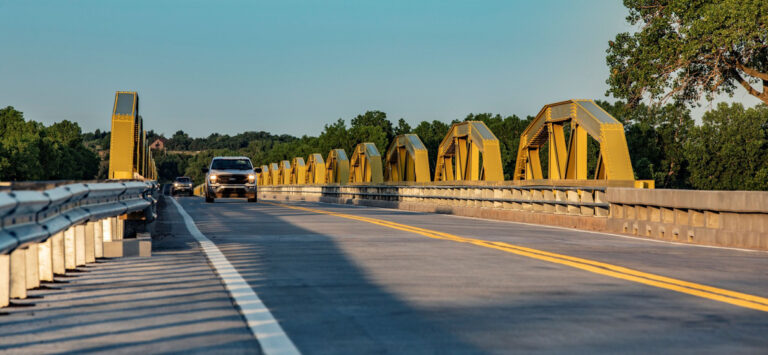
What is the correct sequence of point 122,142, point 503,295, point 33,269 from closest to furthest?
point 503,295, point 33,269, point 122,142

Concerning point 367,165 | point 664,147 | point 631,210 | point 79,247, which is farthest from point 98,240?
point 664,147

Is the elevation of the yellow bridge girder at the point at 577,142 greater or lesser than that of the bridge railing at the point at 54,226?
greater

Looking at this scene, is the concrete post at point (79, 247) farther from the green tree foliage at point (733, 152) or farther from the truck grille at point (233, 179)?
the green tree foliage at point (733, 152)

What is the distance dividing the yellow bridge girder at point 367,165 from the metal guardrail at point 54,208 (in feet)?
126

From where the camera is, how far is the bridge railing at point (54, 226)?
6566mm

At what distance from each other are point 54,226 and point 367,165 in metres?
48.8

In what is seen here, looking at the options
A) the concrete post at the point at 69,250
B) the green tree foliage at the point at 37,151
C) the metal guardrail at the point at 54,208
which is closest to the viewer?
the metal guardrail at the point at 54,208

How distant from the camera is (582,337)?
5.91 metres

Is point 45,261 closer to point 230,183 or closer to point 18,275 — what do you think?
point 18,275

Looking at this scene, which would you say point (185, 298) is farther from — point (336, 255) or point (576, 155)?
point (576, 155)

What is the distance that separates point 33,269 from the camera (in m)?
8.45

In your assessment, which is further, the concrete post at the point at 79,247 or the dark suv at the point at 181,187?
the dark suv at the point at 181,187

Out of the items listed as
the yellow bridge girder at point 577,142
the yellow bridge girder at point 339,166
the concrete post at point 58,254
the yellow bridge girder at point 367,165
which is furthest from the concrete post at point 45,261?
the yellow bridge girder at point 339,166

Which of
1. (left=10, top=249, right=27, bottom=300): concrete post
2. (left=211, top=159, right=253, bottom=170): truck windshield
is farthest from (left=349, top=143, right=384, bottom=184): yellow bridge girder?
(left=10, top=249, right=27, bottom=300): concrete post
